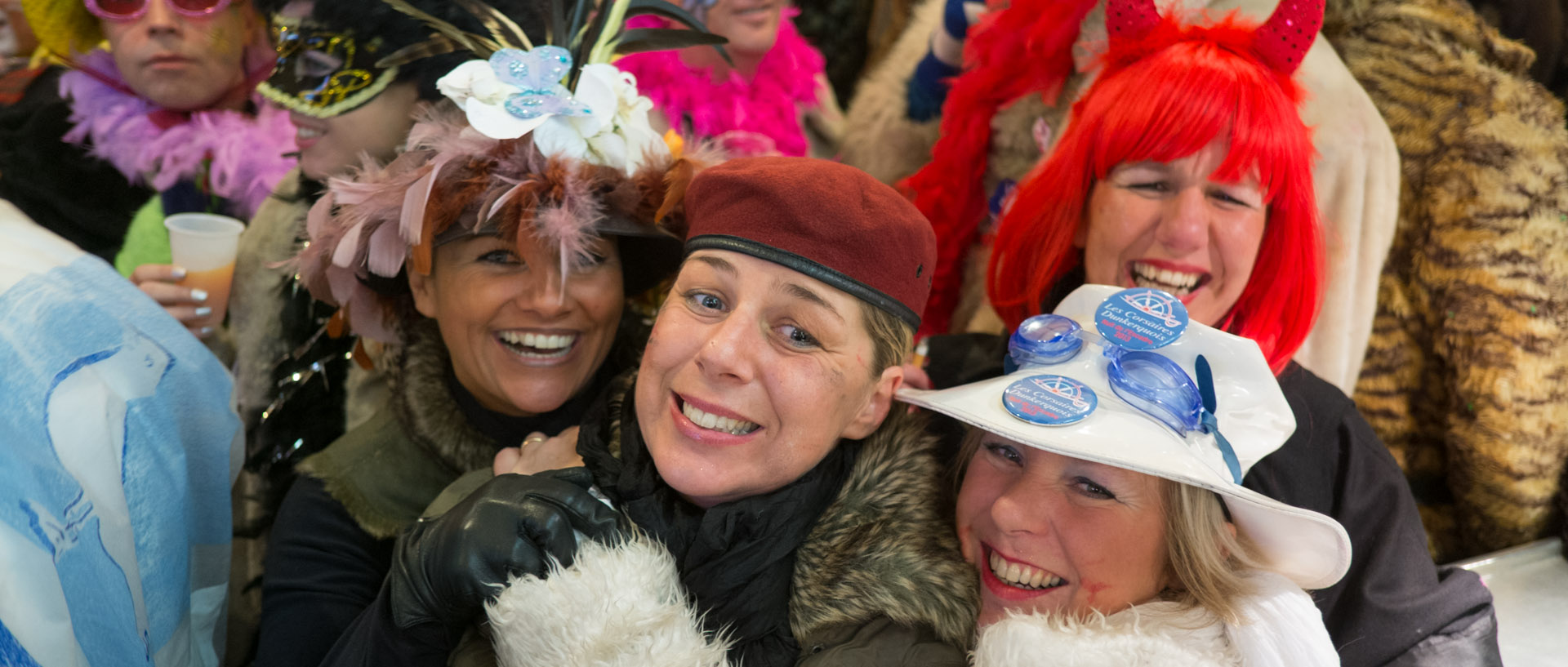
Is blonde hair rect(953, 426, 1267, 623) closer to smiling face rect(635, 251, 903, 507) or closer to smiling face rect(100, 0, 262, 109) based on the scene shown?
smiling face rect(635, 251, 903, 507)

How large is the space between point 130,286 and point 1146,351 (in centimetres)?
164

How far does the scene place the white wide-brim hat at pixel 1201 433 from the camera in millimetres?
1489

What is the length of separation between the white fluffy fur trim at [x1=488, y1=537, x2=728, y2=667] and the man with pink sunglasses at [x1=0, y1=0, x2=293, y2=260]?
170 centimetres

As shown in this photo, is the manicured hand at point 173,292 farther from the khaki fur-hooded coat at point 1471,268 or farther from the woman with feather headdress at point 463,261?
the khaki fur-hooded coat at point 1471,268

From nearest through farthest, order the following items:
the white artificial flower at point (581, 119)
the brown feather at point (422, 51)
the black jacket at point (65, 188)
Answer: the white artificial flower at point (581, 119), the brown feather at point (422, 51), the black jacket at point (65, 188)

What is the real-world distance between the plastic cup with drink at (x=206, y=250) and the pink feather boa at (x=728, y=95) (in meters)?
1.34

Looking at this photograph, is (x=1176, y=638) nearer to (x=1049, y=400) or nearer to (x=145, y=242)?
(x=1049, y=400)

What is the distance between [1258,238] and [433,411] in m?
1.60

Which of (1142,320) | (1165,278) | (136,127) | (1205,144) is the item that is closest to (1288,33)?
(1205,144)

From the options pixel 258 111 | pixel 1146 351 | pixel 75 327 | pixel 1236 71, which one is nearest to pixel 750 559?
pixel 1146 351

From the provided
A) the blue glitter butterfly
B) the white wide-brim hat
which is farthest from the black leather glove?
the blue glitter butterfly

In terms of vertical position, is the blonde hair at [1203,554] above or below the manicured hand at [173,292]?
above

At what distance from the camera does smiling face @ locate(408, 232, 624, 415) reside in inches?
77.0

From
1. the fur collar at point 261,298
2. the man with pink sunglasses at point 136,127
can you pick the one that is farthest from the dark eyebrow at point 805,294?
the man with pink sunglasses at point 136,127
